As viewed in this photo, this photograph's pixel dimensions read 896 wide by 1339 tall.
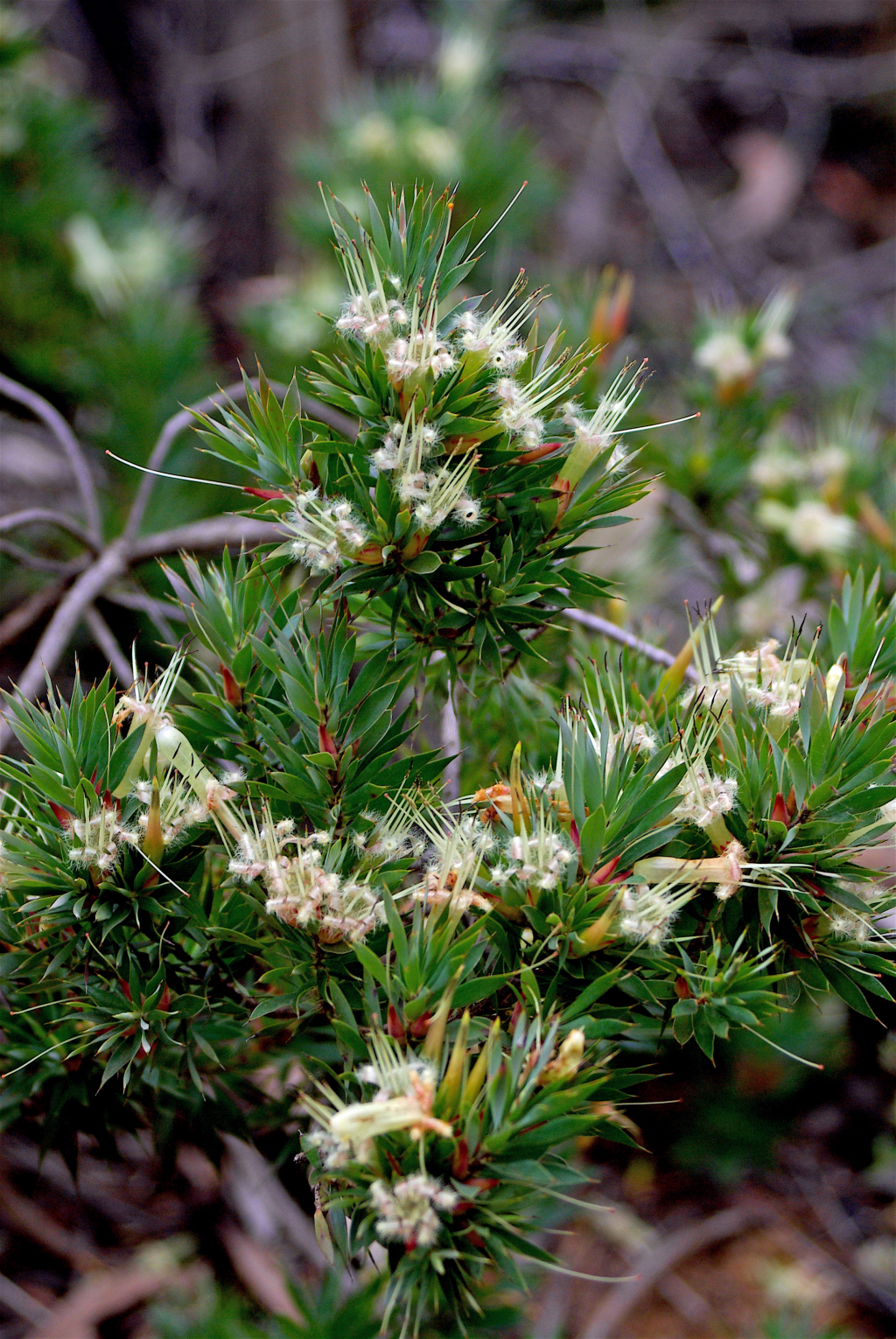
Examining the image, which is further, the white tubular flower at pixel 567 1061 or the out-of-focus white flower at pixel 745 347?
the out-of-focus white flower at pixel 745 347

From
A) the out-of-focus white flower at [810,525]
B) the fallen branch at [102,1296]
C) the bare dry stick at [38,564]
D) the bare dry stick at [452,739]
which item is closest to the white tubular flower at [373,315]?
the bare dry stick at [452,739]

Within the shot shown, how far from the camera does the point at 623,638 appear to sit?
0.77 metres

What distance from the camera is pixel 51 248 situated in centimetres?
181

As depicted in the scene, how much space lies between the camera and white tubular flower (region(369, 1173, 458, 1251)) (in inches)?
16.6

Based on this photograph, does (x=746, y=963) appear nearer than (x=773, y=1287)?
Yes

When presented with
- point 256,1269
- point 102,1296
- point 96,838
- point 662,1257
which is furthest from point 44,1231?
point 96,838

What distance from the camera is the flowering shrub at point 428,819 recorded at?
498 millimetres

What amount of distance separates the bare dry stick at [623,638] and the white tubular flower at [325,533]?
239 mm

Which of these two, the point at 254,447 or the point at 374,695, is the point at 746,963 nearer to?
the point at 374,695

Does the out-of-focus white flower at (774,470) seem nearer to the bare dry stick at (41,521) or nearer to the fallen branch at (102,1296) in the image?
the bare dry stick at (41,521)

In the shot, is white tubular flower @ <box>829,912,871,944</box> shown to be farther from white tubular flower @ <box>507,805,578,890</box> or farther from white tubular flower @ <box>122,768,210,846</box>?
white tubular flower @ <box>122,768,210,846</box>

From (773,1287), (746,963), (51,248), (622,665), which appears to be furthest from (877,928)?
(51,248)

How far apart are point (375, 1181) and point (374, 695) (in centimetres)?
27

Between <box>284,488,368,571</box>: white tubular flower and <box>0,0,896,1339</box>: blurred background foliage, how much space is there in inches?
5.0
